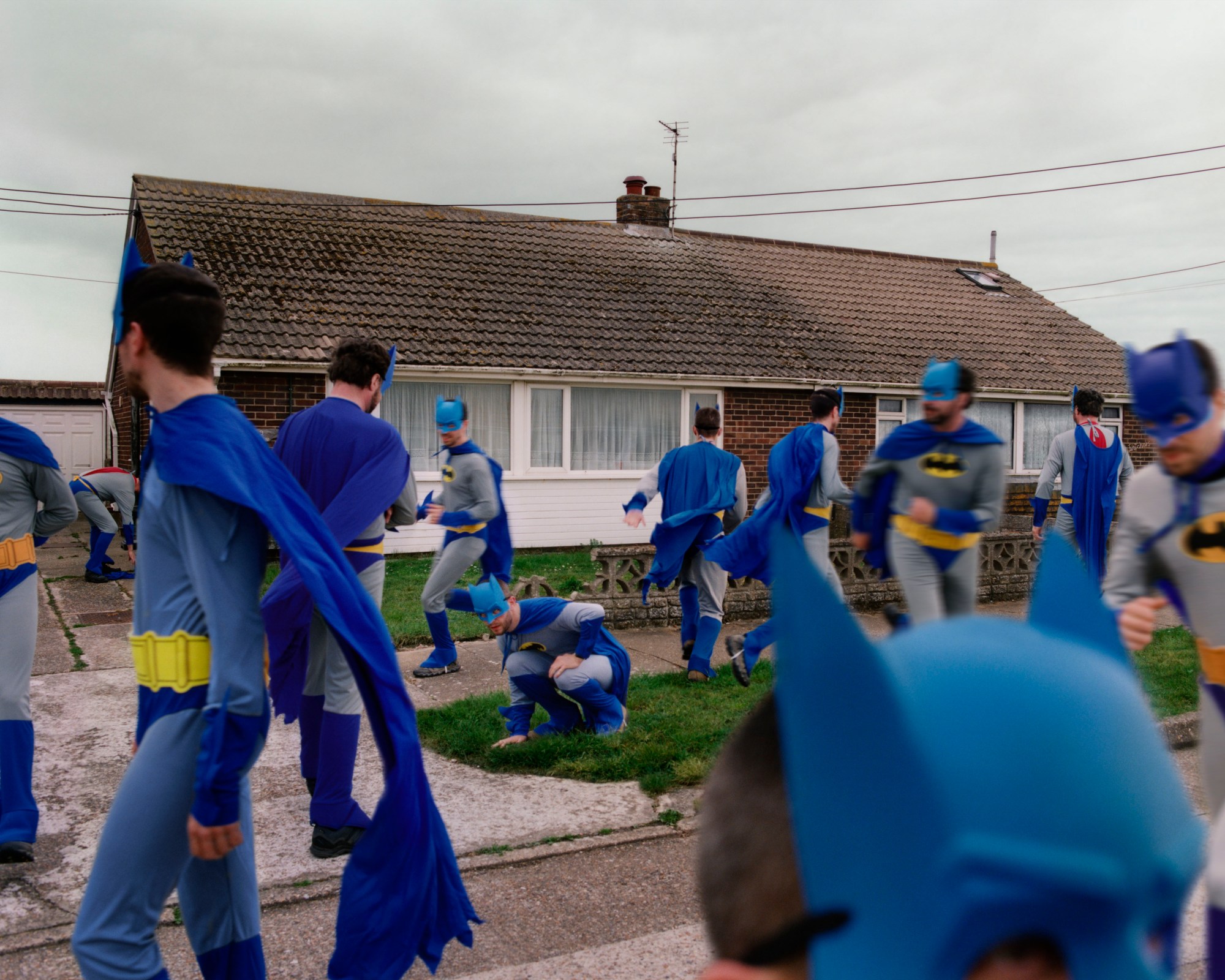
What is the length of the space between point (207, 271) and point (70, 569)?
4608 mm

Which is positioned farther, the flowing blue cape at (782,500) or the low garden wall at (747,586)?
the low garden wall at (747,586)

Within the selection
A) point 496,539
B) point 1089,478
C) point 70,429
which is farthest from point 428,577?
point 70,429

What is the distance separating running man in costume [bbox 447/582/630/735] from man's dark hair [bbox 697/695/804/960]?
4.83m

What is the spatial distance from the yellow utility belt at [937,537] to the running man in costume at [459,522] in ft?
10.5

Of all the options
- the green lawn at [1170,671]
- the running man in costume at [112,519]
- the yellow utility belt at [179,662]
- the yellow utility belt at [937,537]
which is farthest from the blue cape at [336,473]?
the running man in costume at [112,519]

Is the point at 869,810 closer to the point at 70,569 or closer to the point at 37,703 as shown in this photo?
the point at 37,703

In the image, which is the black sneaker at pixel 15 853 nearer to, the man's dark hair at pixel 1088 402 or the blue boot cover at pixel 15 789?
the blue boot cover at pixel 15 789

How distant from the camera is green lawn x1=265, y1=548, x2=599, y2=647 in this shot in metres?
9.42

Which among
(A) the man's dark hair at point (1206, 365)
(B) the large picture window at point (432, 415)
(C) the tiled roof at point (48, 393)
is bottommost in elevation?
(A) the man's dark hair at point (1206, 365)

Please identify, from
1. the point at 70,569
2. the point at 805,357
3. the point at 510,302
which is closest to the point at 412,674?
the point at 70,569

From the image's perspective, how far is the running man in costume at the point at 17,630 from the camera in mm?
4422

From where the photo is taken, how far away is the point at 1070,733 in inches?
26.3

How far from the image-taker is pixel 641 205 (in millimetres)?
22547

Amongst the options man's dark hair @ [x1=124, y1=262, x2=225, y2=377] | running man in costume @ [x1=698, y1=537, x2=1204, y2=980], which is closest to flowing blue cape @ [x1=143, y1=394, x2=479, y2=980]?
→ man's dark hair @ [x1=124, y1=262, x2=225, y2=377]
